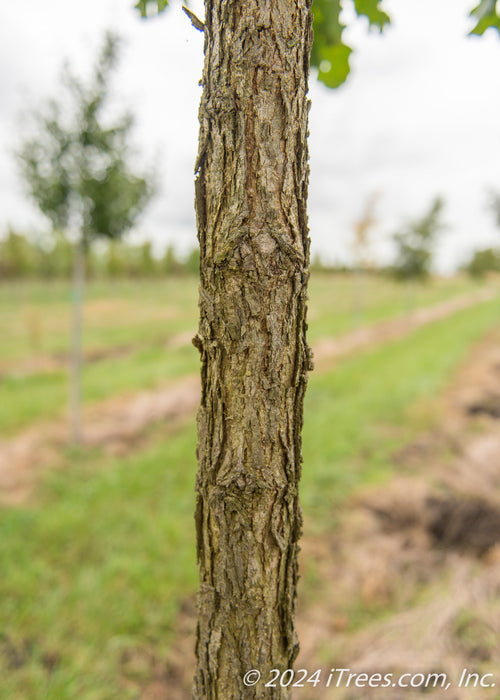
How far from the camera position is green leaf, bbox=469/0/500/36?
127cm

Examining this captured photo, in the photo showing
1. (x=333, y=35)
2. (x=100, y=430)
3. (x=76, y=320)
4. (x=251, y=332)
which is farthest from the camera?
(x=100, y=430)

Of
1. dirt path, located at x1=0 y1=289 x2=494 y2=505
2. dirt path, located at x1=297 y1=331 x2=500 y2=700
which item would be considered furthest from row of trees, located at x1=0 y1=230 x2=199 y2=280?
dirt path, located at x1=297 y1=331 x2=500 y2=700

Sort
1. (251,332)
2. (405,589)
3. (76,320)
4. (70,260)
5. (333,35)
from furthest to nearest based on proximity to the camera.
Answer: (70,260), (76,320), (405,589), (333,35), (251,332)

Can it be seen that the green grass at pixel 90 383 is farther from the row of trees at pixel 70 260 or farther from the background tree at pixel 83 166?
the row of trees at pixel 70 260

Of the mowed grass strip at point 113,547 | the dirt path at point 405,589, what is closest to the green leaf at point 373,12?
the dirt path at point 405,589

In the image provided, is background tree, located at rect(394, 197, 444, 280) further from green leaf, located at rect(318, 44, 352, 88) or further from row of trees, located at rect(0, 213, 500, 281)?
green leaf, located at rect(318, 44, 352, 88)

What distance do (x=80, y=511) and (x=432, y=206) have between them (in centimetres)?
2118

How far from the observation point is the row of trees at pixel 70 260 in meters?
29.3

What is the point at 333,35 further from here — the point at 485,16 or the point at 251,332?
the point at 251,332

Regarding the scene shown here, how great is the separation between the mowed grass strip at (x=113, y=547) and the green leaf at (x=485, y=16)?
11.4 ft

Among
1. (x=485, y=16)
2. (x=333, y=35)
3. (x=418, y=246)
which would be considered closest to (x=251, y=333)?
(x=333, y=35)

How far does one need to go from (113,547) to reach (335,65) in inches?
142

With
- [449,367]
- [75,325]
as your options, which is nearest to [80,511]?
[75,325]

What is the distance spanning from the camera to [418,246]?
769 inches
